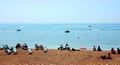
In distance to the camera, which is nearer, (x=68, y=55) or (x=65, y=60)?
(x=65, y=60)

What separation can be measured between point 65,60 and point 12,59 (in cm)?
502

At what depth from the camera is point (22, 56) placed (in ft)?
89.0

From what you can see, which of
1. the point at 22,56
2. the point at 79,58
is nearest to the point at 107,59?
the point at 79,58

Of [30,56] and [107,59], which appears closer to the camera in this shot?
[107,59]

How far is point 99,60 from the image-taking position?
969 inches

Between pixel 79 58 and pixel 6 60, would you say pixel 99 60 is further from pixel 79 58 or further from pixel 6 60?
pixel 6 60

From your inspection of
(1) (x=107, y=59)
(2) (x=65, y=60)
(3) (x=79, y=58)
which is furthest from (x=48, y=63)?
(1) (x=107, y=59)

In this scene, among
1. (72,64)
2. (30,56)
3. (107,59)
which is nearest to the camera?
(72,64)

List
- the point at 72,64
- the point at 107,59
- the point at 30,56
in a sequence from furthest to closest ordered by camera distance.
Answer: the point at 30,56 < the point at 107,59 < the point at 72,64

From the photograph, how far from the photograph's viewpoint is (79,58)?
26.0 m

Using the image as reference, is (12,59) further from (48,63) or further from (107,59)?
(107,59)

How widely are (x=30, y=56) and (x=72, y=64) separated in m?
5.55

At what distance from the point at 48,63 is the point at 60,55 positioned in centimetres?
408

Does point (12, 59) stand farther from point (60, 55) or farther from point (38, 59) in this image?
point (60, 55)
